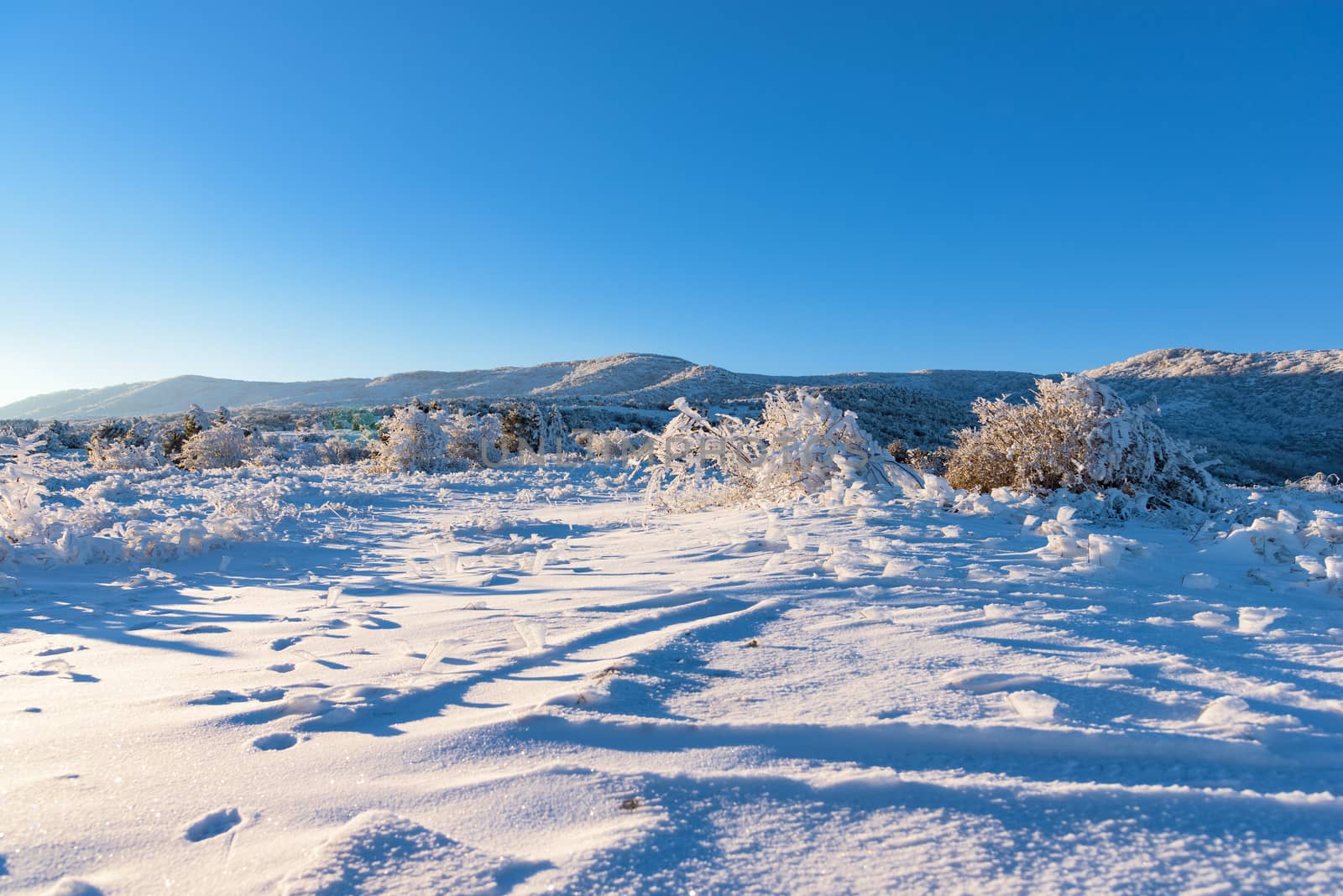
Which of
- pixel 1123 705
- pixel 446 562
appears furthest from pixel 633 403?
pixel 1123 705

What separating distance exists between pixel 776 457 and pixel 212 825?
3.84 meters

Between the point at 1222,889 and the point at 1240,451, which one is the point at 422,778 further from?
the point at 1240,451

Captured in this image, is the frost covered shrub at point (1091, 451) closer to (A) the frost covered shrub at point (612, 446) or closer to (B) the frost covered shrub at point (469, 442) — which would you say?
(A) the frost covered shrub at point (612, 446)

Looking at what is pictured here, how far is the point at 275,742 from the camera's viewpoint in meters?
1.26

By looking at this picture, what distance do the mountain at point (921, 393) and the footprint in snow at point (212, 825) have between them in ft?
14.1

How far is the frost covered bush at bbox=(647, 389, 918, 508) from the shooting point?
4.41 metres

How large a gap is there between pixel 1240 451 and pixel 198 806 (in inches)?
1053

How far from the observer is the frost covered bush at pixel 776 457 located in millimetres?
4406

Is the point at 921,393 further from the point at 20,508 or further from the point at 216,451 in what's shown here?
the point at 20,508

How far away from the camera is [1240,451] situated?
20891mm

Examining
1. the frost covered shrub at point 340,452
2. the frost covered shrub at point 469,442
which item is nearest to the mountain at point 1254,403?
the frost covered shrub at point 469,442

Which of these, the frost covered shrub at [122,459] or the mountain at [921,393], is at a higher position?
the mountain at [921,393]

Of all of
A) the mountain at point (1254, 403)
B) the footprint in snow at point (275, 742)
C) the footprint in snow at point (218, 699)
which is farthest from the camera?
the mountain at point (1254, 403)

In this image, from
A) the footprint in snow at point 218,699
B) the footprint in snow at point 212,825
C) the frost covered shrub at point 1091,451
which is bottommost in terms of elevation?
the footprint in snow at point 218,699
